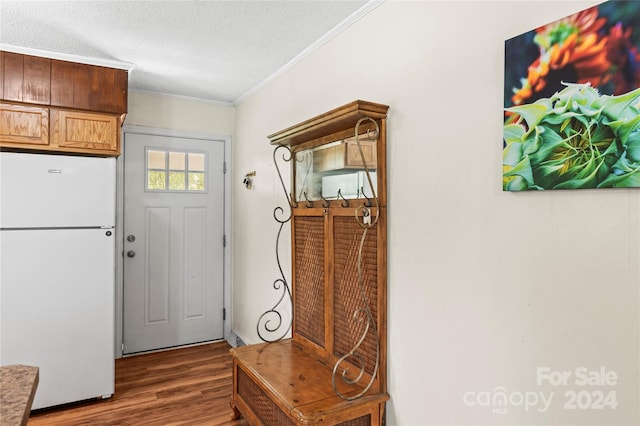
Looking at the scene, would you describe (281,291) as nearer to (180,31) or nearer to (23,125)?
(180,31)

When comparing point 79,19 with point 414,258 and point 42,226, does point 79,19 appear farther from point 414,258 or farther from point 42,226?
point 414,258

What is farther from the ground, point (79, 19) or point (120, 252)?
point (79, 19)

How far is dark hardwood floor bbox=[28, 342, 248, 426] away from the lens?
8.44ft

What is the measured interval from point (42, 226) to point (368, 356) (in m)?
2.24

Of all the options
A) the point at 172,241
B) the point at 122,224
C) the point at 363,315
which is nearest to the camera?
the point at 363,315

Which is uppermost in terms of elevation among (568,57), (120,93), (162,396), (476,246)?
(120,93)

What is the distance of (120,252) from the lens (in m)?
3.61

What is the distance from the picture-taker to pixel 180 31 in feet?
7.86

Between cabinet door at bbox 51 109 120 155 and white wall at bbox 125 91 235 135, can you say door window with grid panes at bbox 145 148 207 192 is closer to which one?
white wall at bbox 125 91 235 135

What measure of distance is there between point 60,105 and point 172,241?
1524 millimetres

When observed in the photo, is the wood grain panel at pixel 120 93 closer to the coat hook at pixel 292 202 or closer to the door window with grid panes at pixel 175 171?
the door window with grid panes at pixel 175 171

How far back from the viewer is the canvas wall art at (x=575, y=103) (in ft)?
3.54

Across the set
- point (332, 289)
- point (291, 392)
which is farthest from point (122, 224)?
point (291, 392)

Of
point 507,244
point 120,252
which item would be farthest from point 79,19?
point 507,244
